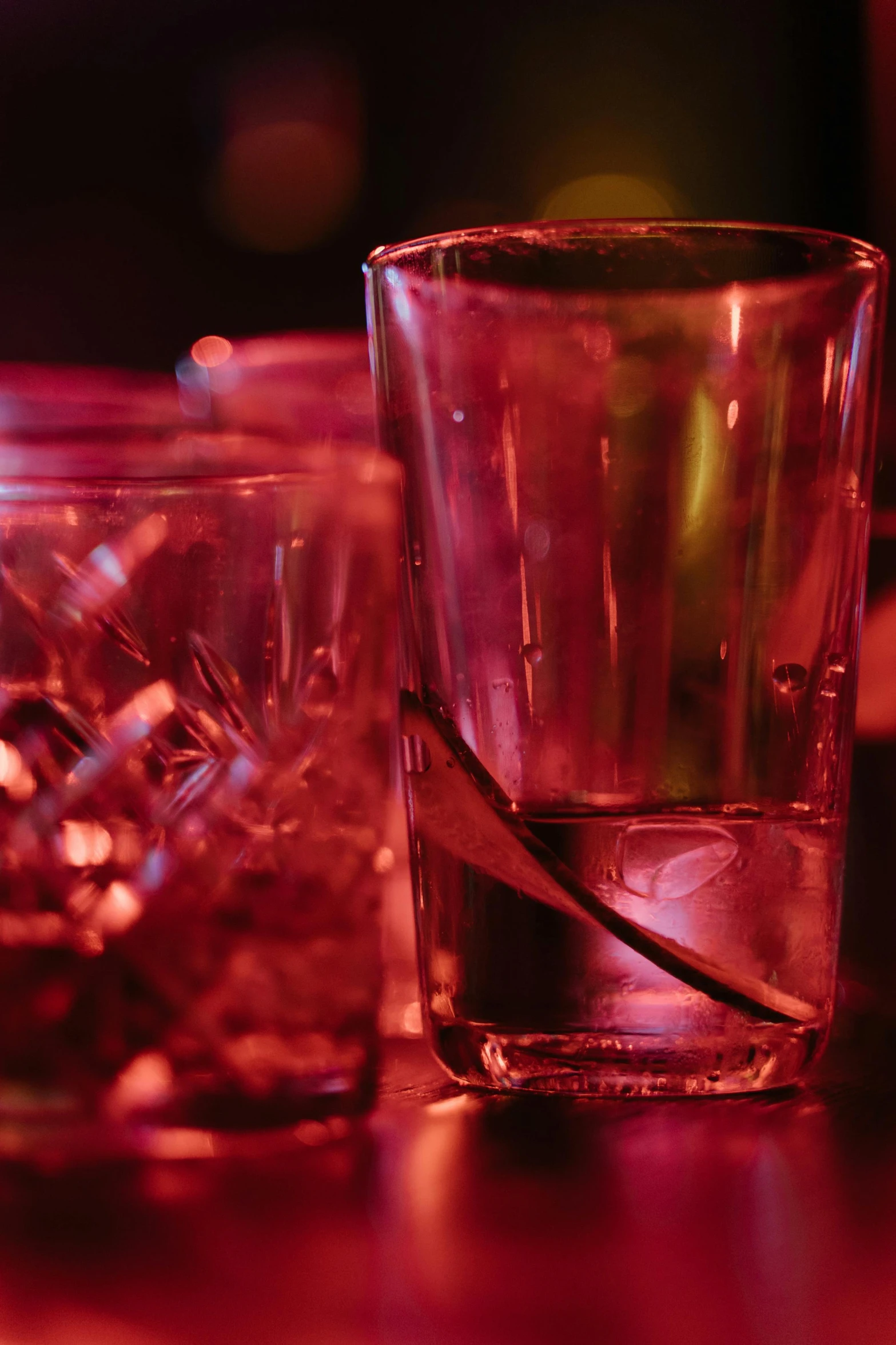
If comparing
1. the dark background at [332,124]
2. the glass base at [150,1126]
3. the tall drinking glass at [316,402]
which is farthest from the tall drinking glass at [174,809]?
the dark background at [332,124]

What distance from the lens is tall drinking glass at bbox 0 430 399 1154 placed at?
263mm

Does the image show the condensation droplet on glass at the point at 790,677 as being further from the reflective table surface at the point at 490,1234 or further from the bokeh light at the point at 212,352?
the bokeh light at the point at 212,352

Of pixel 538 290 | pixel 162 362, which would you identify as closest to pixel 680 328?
pixel 538 290

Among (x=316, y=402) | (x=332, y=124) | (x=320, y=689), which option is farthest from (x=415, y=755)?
(x=332, y=124)

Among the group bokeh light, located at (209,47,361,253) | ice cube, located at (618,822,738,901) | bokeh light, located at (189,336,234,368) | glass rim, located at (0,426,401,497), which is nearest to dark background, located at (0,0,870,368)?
bokeh light, located at (209,47,361,253)

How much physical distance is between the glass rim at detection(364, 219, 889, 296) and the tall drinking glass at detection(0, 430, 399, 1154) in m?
0.06

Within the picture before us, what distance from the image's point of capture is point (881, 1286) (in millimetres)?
197

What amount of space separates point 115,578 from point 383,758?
0.07 metres

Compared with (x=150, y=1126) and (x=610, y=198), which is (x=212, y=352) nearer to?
(x=150, y=1126)

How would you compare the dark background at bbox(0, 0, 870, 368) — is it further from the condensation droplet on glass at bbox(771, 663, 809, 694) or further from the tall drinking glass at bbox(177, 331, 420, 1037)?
the condensation droplet on glass at bbox(771, 663, 809, 694)

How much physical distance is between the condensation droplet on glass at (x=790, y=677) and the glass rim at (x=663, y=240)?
0.08 metres

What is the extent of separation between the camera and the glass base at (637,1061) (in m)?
0.29

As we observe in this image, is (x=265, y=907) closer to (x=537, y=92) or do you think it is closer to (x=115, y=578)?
(x=115, y=578)

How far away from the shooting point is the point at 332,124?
85cm
